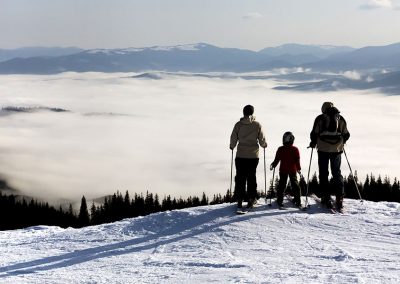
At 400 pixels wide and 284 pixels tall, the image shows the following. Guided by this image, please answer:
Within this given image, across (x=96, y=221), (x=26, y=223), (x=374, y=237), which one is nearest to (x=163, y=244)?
(x=374, y=237)

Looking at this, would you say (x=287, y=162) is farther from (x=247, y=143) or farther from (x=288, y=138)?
(x=247, y=143)

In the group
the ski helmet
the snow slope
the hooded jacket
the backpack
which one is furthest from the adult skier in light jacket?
the backpack

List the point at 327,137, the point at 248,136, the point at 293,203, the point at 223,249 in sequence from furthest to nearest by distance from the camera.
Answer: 1. the point at 293,203
2. the point at 327,137
3. the point at 248,136
4. the point at 223,249

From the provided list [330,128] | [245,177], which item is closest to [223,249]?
[245,177]

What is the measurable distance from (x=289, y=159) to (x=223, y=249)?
3.65m

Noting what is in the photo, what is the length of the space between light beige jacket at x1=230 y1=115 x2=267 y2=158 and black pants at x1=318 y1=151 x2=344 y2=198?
1709 mm

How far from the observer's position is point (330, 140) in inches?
478

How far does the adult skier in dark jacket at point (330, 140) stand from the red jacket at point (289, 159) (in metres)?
0.53

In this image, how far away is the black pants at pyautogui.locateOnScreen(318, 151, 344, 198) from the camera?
12320 millimetres

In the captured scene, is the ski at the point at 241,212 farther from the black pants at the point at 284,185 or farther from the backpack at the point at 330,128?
the backpack at the point at 330,128

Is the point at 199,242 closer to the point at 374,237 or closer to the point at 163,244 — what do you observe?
the point at 163,244

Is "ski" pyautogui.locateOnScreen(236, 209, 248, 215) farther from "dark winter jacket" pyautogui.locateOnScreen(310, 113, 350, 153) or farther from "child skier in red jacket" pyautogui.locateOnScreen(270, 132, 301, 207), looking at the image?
"dark winter jacket" pyautogui.locateOnScreen(310, 113, 350, 153)

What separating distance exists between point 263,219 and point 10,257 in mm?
6300

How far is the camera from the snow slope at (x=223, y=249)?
8547 millimetres
